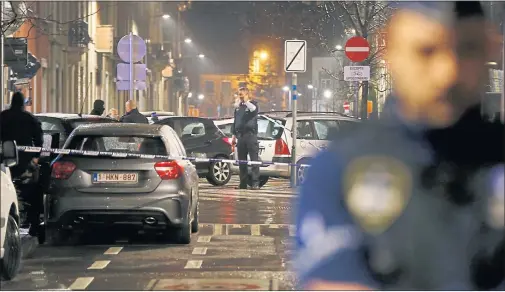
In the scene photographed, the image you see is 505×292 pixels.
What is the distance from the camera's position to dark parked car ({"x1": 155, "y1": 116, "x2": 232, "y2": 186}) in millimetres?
23656

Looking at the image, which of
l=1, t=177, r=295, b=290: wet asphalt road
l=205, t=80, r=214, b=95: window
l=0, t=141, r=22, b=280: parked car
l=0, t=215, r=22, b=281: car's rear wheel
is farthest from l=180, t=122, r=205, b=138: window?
l=205, t=80, r=214, b=95: window

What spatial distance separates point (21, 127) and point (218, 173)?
34.6 feet

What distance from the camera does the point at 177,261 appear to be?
36.2 ft

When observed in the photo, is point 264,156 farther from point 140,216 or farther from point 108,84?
point 108,84

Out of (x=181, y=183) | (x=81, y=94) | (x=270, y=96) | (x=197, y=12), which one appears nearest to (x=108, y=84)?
(x=81, y=94)

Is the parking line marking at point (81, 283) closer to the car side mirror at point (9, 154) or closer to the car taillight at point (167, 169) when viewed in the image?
the car side mirror at point (9, 154)

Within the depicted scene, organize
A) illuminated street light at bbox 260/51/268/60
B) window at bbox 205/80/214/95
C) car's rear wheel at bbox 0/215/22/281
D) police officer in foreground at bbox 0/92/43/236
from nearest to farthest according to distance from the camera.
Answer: car's rear wheel at bbox 0/215/22/281 < police officer in foreground at bbox 0/92/43/236 < illuminated street light at bbox 260/51/268/60 < window at bbox 205/80/214/95

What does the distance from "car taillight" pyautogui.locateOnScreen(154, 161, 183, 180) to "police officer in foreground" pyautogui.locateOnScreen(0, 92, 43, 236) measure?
1388mm

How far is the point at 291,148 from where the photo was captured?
75.9 ft

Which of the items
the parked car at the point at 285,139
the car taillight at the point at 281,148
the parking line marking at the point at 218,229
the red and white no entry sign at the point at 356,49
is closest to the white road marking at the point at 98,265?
the parking line marking at the point at 218,229

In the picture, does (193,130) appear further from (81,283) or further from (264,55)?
(264,55)

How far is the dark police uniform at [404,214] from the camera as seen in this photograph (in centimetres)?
269

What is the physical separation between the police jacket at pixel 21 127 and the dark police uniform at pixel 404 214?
10.8 metres

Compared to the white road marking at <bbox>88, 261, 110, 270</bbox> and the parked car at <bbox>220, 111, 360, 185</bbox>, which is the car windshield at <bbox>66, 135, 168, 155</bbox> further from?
the parked car at <bbox>220, 111, 360, 185</bbox>
